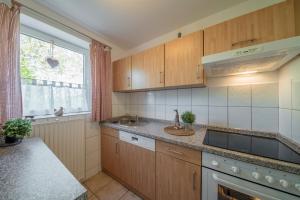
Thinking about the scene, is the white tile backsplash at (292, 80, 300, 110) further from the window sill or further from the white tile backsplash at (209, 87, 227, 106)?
the window sill

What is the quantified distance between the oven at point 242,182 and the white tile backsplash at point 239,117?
0.63 m

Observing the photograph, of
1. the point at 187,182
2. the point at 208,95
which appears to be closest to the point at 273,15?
the point at 208,95

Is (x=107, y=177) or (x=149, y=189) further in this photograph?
(x=107, y=177)

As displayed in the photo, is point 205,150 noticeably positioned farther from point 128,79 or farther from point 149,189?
point 128,79

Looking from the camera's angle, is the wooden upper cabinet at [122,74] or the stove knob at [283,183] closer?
the stove knob at [283,183]

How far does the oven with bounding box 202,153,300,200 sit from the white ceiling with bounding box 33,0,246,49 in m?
1.51

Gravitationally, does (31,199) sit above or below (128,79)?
below

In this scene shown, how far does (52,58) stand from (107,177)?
184 centimetres

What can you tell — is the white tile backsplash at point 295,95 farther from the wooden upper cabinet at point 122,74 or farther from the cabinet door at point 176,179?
the wooden upper cabinet at point 122,74

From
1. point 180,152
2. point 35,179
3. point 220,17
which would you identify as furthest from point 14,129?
point 220,17

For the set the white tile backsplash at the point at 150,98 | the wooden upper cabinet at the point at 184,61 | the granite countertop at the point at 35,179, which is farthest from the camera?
the white tile backsplash at the point at 150,98

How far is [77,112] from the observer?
5.97 ft

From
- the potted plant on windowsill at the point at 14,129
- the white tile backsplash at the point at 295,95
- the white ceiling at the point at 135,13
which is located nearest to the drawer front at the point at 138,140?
the potted plant on windowsill at the point at 14,129

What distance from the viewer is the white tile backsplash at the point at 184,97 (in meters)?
1.68
